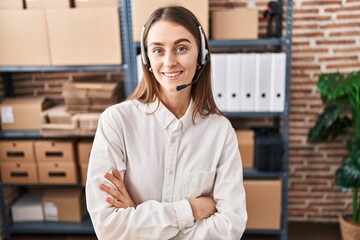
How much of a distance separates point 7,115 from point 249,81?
179 centimetres

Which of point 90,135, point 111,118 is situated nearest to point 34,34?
point 90,135

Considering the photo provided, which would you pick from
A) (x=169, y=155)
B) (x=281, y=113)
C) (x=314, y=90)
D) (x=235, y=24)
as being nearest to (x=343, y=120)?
(x=314, y=90)

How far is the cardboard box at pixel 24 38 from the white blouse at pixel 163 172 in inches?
56.9

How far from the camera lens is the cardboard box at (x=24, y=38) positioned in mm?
2408

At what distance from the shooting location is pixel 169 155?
1.26 m

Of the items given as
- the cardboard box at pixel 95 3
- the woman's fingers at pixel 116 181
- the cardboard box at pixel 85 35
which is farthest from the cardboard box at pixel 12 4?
the woman's fingers at pixel 116 181

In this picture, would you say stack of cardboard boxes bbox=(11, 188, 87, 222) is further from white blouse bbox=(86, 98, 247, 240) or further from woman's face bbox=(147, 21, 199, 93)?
woman's face bbox=(147, 21, 199, 93)

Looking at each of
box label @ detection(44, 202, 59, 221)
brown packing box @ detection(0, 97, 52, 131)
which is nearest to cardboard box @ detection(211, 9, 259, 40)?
brown packing box @ detection(0, 97, 52, 131)

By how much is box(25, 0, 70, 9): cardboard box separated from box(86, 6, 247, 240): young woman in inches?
56.2

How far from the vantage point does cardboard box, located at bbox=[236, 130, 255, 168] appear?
2.52 metres

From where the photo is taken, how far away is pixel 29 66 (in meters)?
2.49

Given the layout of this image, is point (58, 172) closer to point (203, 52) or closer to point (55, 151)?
point (55, 151)

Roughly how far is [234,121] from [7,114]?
175cm

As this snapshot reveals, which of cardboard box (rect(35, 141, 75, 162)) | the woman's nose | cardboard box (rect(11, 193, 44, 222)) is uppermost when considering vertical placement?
the woman's nose
